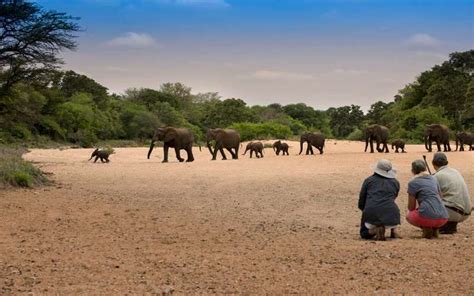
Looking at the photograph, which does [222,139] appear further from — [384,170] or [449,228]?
[384,170]

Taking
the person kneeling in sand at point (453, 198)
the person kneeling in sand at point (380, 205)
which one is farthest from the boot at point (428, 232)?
the person kneeling in sand at point (453, 198)

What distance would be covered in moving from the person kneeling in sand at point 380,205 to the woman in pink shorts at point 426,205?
31cm

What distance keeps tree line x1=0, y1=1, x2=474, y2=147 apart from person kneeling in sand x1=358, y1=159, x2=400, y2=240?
12.0 metres

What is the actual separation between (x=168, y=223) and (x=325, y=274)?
177 inches

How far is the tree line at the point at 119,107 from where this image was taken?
57.8ft

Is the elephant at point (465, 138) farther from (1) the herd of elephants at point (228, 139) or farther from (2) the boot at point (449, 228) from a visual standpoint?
(2) the boot at point (449, 228)

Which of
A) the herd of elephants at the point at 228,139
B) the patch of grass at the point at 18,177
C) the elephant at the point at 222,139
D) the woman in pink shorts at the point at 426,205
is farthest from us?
the elephant at the point at 222,139

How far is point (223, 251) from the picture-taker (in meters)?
7.76

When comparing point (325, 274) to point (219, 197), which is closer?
point (325, 274)

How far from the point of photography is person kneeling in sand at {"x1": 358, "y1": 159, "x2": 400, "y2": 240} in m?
8.61

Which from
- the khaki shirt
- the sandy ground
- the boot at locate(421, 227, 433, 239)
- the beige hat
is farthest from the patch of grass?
the khaki shirt

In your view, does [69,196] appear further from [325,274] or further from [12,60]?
[325,274]

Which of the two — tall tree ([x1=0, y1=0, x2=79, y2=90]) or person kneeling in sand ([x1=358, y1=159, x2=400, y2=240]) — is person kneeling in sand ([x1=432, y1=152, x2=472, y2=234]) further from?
tall tree ([x1=0, y1=0, x2=79, y2=90])

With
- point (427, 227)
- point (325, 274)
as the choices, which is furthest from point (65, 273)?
point (427, 227)
